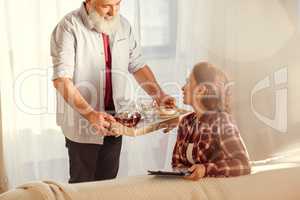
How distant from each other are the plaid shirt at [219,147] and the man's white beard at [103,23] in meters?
0.58

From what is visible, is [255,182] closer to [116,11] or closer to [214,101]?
[214,101]

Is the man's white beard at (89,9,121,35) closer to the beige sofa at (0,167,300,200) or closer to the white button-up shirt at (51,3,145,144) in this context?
the white button-up shirt at (51,3,145,144)

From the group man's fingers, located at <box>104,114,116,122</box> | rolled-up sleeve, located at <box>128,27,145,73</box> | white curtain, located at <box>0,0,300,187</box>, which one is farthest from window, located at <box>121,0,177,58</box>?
man's fingers, located at <box>104,114,116,122</box>

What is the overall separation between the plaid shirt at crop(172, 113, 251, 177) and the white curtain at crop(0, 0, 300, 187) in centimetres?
134

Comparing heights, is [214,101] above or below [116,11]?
below

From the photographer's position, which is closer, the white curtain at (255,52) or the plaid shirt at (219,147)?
the plaid shirt at (219,147)

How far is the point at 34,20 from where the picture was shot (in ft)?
9.03

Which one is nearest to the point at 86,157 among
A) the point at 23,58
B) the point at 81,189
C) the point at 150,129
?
the point at 150,129

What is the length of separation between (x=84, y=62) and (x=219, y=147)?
2.38 feet

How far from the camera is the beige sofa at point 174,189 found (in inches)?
55.9

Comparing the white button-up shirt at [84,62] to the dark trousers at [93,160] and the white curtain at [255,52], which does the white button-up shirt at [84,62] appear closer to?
the dark trousers at [93,160]

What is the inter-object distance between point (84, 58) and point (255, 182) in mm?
847

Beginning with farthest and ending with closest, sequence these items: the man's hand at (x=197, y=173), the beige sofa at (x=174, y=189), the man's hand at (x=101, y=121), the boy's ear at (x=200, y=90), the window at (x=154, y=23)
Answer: the window at (x=154, y=23) < the man's hand at (x=101, y=121) < the boy's ear at (x=200, y=90) < the man's hand at (x=197, y=173) < the beige sofa at (x=174, y=189)

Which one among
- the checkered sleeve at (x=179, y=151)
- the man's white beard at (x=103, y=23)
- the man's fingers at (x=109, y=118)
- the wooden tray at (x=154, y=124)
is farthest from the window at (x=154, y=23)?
the checkered sleeve at (x=179, y=151)
